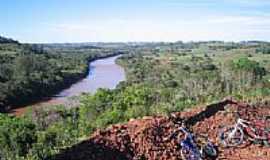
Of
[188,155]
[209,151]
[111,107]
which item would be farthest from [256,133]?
[111,107]

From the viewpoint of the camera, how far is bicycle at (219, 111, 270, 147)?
13352mm

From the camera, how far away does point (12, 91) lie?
61.0m

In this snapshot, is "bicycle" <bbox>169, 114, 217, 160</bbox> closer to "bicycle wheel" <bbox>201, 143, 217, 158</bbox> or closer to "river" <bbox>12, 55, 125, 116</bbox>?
"bicycle wheel" <bbox>201, 143, 217, 158</bbox>

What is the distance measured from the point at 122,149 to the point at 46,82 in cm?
6041

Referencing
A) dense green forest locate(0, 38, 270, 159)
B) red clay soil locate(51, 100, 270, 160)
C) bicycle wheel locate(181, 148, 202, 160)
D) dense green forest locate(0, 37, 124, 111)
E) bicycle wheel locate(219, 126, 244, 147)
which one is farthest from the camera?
dense green forest locate(0, 37, 124, 111)

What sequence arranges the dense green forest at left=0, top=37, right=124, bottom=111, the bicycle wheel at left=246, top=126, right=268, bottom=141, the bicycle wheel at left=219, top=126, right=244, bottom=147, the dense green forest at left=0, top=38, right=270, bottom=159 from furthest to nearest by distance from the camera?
the dense green forest at left=0, top=37, right=124, bottom=111 → the dense green forest at left=0, top=38, right=270, bottom=159 → the bicycle wheel at left=246, top=126, right=268, bottom=141 → the bicycle wheel at left=219, top=126, right=244, bottom=147

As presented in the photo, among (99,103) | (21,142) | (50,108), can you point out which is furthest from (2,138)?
(50,108)

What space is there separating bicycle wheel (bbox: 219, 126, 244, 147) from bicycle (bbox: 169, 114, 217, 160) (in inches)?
→ 18.6

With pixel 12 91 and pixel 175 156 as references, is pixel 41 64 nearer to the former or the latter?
pixel 12 91

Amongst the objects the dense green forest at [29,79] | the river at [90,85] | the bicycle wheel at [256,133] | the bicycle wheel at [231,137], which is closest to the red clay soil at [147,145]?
the bicycle wheel at [231,137]

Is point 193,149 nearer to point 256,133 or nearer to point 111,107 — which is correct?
point 256,133

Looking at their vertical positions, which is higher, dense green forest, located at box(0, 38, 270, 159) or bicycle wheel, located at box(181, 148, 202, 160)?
bicycle wheel, located at box(181, 148, 202, 160)

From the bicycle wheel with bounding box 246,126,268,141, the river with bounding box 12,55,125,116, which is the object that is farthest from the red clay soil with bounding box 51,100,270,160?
the river with bounding box 12,55,125,116

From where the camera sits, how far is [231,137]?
13359 mm
